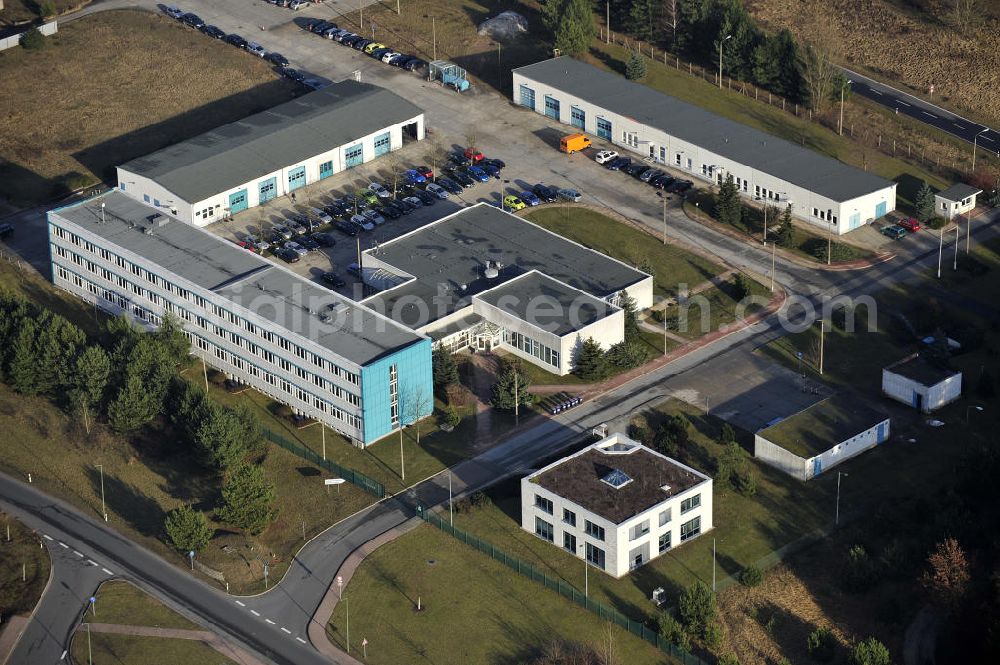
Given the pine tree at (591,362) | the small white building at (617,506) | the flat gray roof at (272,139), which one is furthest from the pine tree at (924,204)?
the flat gray roof at (272,139)

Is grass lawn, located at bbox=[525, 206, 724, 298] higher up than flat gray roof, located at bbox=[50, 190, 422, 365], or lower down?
lower down

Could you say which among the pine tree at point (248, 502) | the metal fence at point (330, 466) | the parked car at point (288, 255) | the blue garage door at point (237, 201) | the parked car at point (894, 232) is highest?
the blue garage door at point (237, 201)

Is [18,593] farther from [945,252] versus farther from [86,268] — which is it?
[945,252]

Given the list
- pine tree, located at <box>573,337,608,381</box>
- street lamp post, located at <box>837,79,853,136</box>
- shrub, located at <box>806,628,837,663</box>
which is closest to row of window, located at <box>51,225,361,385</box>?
pine tree, located at <box>573,337,608,381</box>

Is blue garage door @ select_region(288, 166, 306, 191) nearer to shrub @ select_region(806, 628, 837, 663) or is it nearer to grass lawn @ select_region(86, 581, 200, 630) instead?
grass lawn @ select_region(86, 581, 200, 630)

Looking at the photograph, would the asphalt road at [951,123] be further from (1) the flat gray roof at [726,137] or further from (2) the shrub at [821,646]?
(2) the shrub at [821,646]

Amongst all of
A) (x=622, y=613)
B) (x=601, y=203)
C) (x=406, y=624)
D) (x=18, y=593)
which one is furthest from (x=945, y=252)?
(x=18, y=593)
